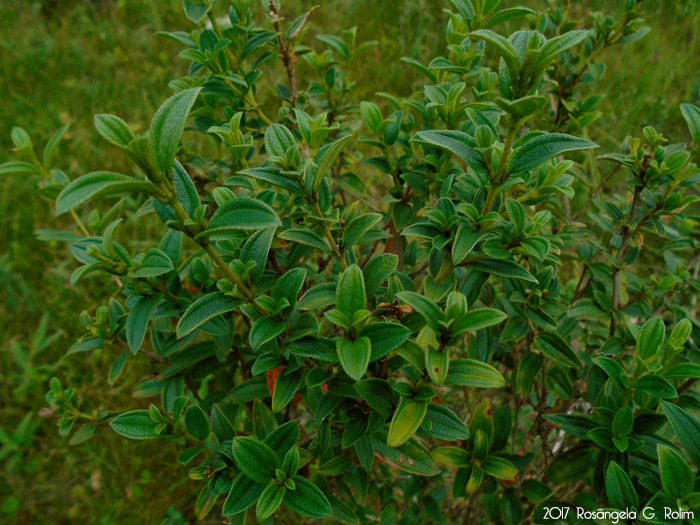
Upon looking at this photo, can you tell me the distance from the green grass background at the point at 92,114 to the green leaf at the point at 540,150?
1861 mm

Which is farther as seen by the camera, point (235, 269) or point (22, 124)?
point (22, 124)

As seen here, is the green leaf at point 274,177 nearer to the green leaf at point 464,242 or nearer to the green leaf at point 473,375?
the green leaf at point 464,242

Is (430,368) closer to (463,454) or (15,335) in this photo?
(463,454)

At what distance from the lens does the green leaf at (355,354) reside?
3.22 feet

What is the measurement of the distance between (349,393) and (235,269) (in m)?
0.39

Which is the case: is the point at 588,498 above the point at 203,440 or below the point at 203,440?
below

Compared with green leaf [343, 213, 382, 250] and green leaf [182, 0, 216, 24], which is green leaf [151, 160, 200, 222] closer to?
green leaf [343, 213, 382, 250]

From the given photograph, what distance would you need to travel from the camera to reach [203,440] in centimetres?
147

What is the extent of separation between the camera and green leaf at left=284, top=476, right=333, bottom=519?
117 centimetres

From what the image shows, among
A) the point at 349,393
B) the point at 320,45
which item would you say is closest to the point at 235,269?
the point at 349,393

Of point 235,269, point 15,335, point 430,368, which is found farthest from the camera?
point 15,335

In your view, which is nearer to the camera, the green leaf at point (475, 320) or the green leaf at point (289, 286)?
the green leaf at point (475, 320)

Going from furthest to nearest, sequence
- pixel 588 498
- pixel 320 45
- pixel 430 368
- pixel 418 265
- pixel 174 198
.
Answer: pixel 320 45
pixel 418 265
pixel 588 498
pixel 430 368
pixel 174 198

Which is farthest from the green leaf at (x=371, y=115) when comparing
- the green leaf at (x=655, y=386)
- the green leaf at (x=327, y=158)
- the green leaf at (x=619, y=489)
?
the green leaf at (x=619, y=489)
